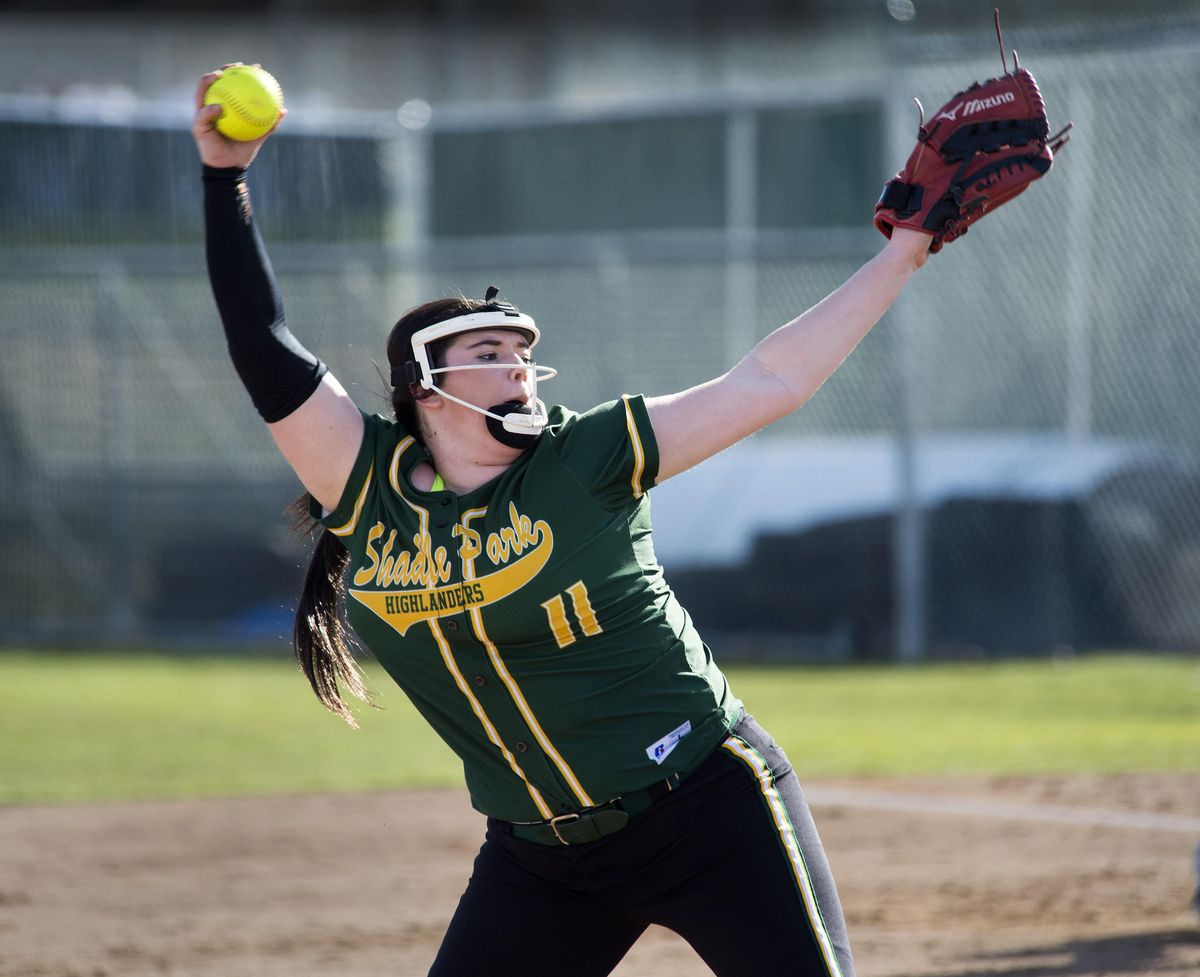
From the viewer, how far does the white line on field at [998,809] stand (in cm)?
679

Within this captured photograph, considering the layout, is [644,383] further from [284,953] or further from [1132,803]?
[284,953]

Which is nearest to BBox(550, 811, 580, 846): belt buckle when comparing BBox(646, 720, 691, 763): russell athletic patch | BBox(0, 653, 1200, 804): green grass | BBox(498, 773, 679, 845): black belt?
BBox(498, 773, 679, 845): black belt

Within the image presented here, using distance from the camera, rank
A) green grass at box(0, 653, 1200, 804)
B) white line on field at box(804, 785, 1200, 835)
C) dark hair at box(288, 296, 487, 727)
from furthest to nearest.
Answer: green grass at box(0, 653, 1200, 804), white line on field at box(804, 785, 1200, 835), dark hair at box(288, 296, 487, 727)

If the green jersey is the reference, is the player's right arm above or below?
above

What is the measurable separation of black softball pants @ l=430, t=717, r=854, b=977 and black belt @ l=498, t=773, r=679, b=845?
0.06 feet

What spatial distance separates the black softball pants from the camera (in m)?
2.93

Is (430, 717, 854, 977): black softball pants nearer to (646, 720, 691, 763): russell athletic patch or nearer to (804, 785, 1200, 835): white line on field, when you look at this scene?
(646, 720, 691, 763): russell athletic patch

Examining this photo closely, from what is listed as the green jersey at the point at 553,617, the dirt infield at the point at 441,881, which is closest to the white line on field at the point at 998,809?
the dirt infield at the point at 441,881

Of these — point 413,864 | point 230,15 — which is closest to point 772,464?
point 413,864

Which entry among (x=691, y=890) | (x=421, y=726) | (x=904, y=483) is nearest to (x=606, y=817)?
(x=691, y=890)

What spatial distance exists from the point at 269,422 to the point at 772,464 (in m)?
9.78

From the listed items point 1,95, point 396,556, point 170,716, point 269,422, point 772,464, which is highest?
point 1,95

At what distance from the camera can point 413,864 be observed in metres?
6.53

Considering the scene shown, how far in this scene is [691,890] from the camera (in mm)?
2986
